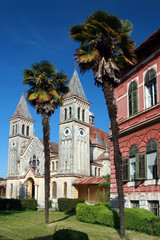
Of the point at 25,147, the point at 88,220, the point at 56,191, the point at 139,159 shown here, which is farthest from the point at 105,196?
the point at 25,147

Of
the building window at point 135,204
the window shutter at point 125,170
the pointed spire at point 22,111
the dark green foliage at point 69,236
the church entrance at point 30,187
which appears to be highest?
the pointed spire at point 22,111

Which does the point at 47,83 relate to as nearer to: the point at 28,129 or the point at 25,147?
the point at 25,147

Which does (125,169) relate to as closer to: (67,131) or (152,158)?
(152,158)

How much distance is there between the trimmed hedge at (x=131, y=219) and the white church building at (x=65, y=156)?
21.8 m

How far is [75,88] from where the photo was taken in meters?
47.2

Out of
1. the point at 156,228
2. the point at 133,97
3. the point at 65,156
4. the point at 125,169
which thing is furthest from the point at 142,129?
the point at 65,156

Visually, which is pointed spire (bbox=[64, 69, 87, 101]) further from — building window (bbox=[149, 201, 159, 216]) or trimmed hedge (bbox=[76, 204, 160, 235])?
building window (bbox=[149, 201, 159, 216])

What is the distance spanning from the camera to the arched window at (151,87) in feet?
55.7

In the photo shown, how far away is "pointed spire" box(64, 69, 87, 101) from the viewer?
1841 inches

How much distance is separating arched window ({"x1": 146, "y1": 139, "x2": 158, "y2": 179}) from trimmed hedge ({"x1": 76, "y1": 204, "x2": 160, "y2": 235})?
87.0 inches

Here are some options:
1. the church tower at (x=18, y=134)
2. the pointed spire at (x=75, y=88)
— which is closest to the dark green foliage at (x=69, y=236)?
the pointed spire at (x=75, y=88)

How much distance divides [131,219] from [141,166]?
3474mm

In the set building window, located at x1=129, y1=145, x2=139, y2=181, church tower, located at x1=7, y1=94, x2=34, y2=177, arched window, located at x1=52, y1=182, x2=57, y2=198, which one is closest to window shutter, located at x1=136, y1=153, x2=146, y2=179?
building window, located at x1=129, y1=145, x2=139, y2=181

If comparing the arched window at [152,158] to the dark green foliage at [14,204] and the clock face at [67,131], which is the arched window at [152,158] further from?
the clock face at [67,131]
